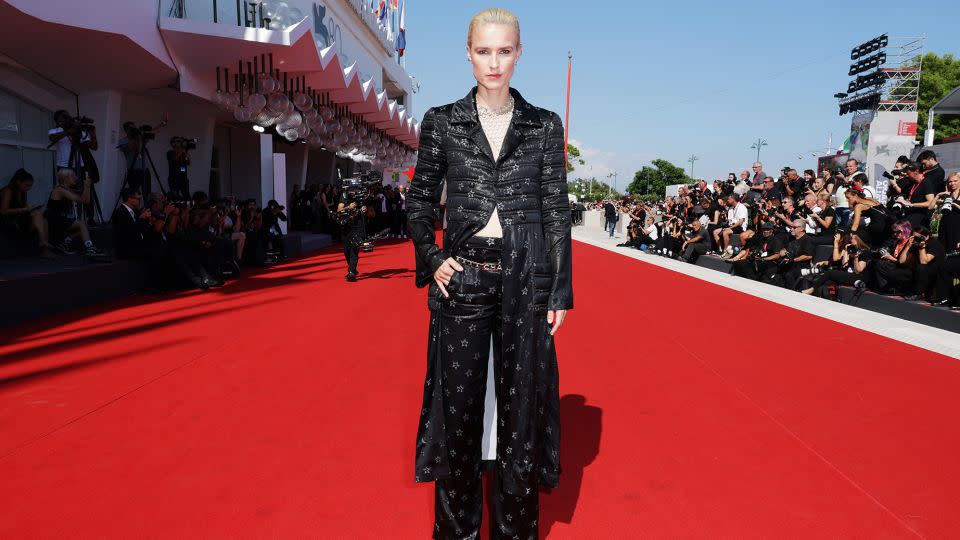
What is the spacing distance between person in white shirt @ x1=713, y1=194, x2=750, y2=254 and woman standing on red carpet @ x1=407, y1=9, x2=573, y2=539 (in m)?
13.7

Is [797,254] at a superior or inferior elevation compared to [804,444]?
superior

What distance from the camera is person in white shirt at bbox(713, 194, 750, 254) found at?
14.8 meters

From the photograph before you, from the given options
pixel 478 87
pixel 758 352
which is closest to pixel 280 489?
pixel 478 87

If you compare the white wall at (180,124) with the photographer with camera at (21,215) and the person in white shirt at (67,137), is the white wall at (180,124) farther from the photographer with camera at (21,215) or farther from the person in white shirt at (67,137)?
the photographer with camera at (21,215)

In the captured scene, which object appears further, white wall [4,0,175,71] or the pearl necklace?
white wall [4,0,175,71]

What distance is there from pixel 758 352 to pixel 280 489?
4.74m

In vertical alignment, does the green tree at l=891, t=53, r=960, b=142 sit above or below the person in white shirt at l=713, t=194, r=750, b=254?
above

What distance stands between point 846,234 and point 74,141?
1202 centimetres

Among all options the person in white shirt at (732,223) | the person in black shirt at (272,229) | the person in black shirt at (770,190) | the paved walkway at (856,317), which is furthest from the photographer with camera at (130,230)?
the person in black shirt at (770,190)

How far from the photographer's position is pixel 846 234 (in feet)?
32.2

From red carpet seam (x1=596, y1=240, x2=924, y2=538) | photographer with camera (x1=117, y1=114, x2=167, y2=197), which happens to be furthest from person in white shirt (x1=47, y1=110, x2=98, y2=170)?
red carpet seam (x1=596, y1=240, x2=924, y2=538)

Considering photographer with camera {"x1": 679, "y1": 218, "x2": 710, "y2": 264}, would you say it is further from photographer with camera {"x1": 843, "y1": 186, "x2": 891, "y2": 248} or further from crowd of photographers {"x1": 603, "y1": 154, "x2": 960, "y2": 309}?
photographer with camera {"x1": 843, "y1": 186, "x2": 891, "y2": 248}

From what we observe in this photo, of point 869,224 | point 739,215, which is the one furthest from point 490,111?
point 739,215

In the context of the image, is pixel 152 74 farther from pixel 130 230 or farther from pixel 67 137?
pixel 130 230
